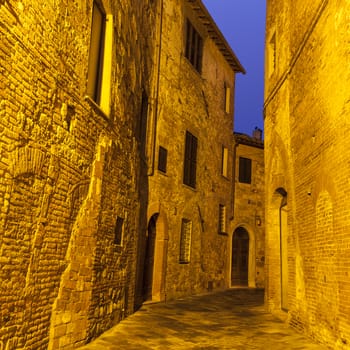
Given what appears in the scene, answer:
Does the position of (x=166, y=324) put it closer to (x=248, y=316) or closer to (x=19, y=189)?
(x=248, y=316)

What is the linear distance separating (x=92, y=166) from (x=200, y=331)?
3.70m

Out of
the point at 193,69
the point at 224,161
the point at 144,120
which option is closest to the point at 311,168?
the point at 144,120

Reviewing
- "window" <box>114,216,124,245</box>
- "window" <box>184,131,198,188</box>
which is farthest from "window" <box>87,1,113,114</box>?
"window" <box>184,131,198,188</box>

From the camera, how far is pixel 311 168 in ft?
25.0

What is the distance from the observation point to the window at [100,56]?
22.6ft

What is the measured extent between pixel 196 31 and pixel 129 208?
29.1ft

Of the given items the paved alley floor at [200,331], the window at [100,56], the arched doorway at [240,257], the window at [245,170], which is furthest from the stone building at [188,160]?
the window at [100,56]

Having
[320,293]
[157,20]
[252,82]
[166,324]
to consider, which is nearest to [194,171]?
[157,20]

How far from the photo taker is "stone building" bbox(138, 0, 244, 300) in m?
11.7

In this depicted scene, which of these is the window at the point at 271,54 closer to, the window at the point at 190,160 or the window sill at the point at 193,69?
the window sill at the point at 193,69

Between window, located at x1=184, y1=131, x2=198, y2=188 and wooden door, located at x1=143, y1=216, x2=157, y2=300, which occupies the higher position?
window, located at x1=184, y1=131, x2=198, y2=188

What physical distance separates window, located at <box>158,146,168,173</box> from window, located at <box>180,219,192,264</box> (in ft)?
7.34

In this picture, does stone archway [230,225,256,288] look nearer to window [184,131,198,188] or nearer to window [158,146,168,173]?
window [184,131,198,188]

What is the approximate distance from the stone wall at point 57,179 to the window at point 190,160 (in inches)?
215
